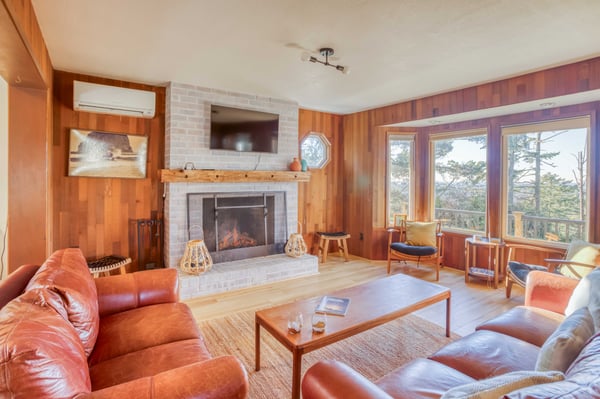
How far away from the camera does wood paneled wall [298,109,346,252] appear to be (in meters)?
5.27

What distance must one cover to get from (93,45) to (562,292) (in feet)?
13.7

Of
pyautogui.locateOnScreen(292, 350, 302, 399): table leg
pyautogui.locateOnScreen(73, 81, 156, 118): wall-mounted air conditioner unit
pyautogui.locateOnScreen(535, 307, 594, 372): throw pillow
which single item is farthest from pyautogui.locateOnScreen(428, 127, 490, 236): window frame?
pyautogui.locateOnScreen(73, 81, 156, 118): wall-mounted air conditioner unit

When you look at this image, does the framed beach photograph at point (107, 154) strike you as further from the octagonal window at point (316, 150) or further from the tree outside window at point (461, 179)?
the tree outside window at point (461, 179)

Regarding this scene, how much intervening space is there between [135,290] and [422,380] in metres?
1.84

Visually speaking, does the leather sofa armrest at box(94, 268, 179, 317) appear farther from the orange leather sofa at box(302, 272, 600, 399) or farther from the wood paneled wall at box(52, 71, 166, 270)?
the wood paneled wall at box(52, 71, 166, 270)

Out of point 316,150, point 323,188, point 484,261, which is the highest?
point 316,150

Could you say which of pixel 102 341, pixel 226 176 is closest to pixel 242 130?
pixel 226 176

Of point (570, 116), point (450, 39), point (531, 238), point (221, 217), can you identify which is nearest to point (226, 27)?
point (450, 39)

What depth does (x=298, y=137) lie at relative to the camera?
16.5 feet

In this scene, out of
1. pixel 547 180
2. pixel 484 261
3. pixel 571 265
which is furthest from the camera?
pixel 484 261

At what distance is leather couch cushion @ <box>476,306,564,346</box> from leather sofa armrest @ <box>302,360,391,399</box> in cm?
117

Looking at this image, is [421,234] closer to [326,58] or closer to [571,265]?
[571,265]

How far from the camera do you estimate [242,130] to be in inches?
167

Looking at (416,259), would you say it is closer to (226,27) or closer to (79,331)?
(226,27)
